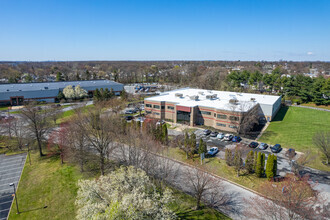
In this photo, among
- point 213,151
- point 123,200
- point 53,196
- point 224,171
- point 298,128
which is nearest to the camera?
point 123,200

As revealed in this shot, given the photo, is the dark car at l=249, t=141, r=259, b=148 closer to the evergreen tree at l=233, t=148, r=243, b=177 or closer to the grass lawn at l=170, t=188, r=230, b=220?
the evergreen tree at l=233, t=148, r=243, b=177

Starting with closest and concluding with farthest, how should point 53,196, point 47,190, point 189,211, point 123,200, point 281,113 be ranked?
point 123,200, point 189,211, point 53,196, point 47,190, point 281,113

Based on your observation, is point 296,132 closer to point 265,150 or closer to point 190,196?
point 265,150

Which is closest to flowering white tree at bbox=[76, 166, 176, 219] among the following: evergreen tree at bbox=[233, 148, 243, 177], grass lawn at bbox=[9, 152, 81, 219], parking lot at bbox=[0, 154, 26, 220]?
grass lawn at bbox=[9, 152, 81, 219]

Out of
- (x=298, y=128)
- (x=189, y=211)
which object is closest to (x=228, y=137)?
(x=298, y=128)

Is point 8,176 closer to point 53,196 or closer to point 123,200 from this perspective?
point 53,196

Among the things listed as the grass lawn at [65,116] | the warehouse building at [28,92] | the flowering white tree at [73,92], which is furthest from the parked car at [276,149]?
the warehouse building at [28,92]

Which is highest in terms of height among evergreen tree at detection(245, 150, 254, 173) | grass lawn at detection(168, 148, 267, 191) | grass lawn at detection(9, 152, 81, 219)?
evergreen tree at detection(245, 150, 254, 173)
